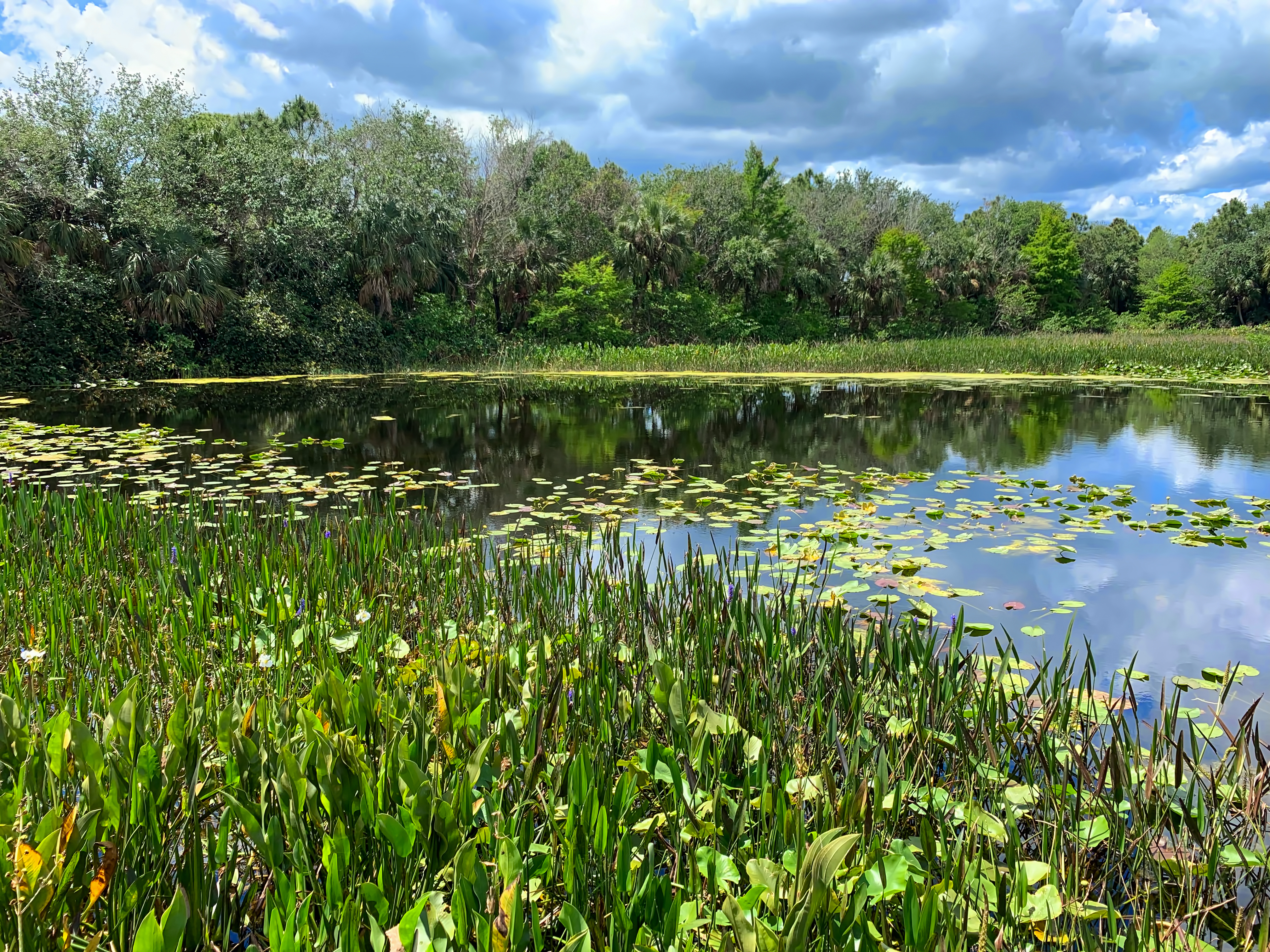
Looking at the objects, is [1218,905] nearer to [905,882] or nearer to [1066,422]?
[905,882]

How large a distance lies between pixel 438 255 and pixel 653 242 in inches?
403

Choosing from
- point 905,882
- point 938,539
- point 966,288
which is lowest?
point 938,539

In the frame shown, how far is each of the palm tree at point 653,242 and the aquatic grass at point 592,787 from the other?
101 ft

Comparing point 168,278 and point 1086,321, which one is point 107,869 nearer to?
point 168,278

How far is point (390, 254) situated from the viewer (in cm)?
2447

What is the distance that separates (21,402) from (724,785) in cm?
1640

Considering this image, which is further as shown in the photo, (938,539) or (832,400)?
(832,400)

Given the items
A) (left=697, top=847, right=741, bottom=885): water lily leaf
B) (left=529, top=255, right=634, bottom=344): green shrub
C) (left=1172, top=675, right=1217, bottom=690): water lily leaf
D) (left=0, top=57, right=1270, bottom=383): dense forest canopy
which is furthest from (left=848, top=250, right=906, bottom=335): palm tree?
(left=697, top=847, right=741, bottom=885): water lily leaf

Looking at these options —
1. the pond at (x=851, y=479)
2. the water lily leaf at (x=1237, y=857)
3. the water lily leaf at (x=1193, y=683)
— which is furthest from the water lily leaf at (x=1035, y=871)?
the water lily leaf at (x=1193, y=683)

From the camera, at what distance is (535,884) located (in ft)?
5.80

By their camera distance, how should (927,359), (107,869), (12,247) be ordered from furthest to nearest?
(927,359) < (12,247) < (107,869)

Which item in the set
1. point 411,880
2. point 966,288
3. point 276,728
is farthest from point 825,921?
point 966,288

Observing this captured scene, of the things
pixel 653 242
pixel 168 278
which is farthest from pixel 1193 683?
pixel 653 242

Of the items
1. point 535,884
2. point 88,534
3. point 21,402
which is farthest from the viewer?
point 21,402
